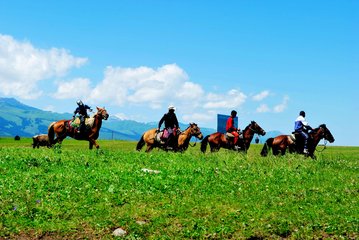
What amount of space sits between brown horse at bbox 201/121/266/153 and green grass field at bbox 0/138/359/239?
16.2m

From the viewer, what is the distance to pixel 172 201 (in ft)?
45.3

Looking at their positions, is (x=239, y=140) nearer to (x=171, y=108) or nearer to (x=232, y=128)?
(x=232, y=128)

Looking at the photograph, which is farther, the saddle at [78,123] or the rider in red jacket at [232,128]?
the rider in red jacket at [232,128]

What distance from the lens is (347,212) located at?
13.0 meters

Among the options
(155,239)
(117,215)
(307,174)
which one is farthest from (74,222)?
(307,174)

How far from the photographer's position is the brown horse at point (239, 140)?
36.1 metres

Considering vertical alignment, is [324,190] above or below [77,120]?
below

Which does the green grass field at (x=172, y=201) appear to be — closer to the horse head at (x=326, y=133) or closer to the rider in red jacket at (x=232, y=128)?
the horse head at (x=326, y=133)

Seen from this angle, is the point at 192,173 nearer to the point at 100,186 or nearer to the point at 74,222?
the point at 100,186

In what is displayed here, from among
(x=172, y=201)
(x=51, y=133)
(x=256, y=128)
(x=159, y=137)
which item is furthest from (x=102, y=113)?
(x=172, y=201)

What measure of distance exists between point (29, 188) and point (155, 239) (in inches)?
217

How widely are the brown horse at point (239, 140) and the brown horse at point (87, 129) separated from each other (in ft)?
30.2

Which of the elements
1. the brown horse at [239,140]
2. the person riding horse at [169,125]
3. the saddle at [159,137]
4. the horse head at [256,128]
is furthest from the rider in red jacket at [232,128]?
the saddle at [159,137]

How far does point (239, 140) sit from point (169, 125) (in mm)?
7070
